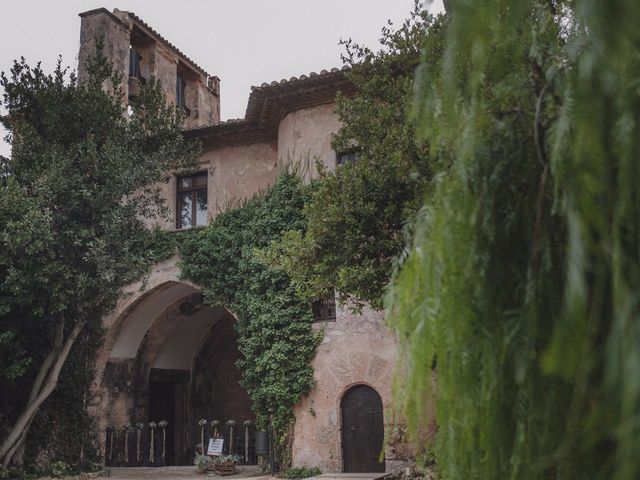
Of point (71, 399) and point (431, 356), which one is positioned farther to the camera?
point (71, 399)

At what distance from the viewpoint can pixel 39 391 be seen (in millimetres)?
13133

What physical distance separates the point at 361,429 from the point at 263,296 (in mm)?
3068

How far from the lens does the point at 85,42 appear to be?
54.4 ft

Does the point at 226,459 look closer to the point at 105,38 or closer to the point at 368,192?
the point at 368,192

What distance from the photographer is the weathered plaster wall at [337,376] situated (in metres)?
12.0

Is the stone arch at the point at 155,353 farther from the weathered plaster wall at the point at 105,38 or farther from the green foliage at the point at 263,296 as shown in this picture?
the weathered plaster wall at the point at 105,38

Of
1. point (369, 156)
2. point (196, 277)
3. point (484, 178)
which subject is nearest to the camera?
point (484, 178)

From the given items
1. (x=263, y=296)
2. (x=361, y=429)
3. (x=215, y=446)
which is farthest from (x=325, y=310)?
(x=215, y=446)

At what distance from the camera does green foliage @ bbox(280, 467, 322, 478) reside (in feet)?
38.7

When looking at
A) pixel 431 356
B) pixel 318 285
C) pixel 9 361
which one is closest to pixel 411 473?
pixel 318 285

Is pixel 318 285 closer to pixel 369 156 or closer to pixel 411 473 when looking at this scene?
pixel 369 156

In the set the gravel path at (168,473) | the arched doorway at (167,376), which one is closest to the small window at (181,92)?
the arched doorway at (167,376)

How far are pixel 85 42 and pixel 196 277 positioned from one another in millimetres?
6680

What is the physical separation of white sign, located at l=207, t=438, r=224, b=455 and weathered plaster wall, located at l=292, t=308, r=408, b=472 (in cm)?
201
